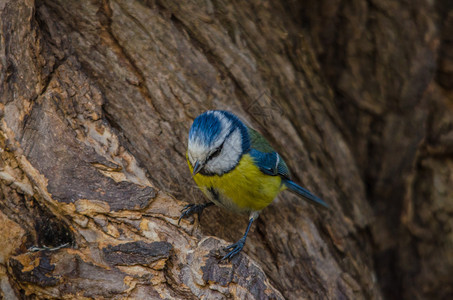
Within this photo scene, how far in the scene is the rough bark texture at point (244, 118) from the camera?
222cm

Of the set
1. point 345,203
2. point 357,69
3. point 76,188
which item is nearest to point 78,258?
point 76,188

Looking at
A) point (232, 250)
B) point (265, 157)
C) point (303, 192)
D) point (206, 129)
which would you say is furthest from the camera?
point (303, 192)

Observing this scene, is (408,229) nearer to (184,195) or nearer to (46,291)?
(184,195)

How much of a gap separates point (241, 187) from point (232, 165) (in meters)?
0.14

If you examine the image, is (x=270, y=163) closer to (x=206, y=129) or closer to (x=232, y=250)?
(x=206, y=129)

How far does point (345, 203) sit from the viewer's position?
10.7 ft

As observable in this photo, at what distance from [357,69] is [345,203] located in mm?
1044

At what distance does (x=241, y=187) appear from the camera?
2713 mm

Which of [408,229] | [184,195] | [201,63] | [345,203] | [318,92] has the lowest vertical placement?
[408,229]

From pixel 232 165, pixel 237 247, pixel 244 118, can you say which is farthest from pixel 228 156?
pixel 237 247

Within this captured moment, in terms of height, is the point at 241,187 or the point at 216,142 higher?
the point at 216,142

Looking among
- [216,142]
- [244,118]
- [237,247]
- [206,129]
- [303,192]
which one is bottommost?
[303,192]

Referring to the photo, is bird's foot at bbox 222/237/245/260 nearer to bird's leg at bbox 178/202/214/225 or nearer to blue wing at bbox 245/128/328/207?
bird's leg at bbox 178/202/214/225

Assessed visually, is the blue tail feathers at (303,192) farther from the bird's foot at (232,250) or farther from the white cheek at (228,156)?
the bird's foot at (232,250)
